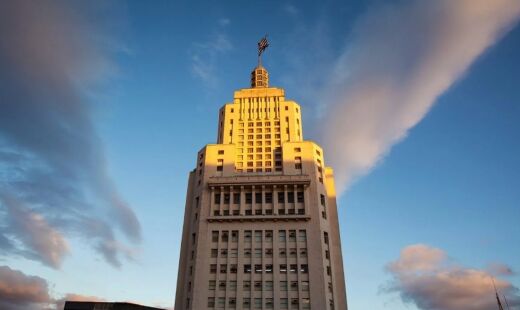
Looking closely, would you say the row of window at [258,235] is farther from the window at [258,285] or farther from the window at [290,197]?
the window at [258,285]

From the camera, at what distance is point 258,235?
77.0 metres

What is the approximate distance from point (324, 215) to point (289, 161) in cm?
1388

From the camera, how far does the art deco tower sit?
71.3 metres

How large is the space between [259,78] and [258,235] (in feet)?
162

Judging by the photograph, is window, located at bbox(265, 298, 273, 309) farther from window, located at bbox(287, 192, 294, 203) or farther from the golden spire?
the golden spire

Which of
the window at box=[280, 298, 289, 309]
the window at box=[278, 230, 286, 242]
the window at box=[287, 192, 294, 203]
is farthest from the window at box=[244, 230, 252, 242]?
the window at box=[280, 298, 289, 309]

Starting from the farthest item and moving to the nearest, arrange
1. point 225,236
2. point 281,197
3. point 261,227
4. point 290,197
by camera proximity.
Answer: point 281,197
point 290,197
point 225,236
point 261,227

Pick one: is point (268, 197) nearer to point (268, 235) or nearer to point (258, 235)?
point (268, 235)

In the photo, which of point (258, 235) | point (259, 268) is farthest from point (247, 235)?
point (259, 268)

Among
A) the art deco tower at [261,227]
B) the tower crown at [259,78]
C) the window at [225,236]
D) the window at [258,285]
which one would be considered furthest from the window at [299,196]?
the tower crown at [259,78]

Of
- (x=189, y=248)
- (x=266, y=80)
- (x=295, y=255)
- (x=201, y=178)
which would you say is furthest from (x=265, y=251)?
(x=266, y=80)

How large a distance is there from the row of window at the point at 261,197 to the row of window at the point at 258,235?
640cm

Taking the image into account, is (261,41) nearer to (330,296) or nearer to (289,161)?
(289,161)

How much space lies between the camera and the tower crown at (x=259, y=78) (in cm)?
10862
